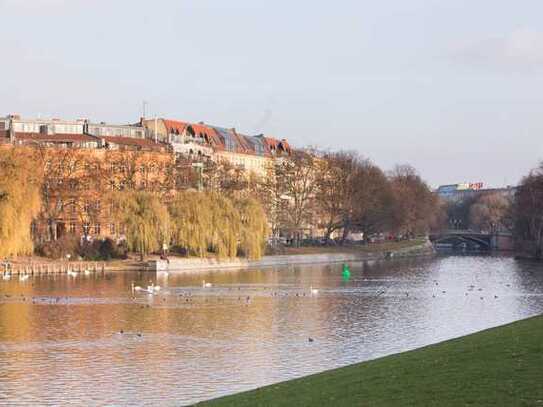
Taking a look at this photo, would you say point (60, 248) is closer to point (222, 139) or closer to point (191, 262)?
Result: point (191, 262)

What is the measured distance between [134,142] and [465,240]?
7724 cm

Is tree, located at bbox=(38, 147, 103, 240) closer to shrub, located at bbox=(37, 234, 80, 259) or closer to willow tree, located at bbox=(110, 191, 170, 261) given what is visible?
shrub, located at bbox=(37, 234, 80, 259)

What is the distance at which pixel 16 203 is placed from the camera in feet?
251

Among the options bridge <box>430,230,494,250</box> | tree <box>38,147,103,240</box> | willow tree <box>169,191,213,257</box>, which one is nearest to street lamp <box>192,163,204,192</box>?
tree <box>38,147,103,240</box>

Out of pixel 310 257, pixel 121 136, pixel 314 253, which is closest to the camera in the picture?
pixel 310 257

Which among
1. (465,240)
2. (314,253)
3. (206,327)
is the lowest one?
(206,327)

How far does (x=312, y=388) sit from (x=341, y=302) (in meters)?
36.7

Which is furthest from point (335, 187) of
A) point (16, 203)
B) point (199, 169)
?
point (16, 203)

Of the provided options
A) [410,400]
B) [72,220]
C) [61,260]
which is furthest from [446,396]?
[72,220]

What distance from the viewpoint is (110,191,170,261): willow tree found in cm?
9144

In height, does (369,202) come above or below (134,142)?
below

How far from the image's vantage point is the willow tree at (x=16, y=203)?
75625mm

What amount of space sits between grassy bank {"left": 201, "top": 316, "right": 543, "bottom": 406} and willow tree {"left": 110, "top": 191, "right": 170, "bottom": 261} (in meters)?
65.5

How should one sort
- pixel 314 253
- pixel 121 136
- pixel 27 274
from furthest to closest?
pixel 121 136, pixel 314 253, pixel 27 274
